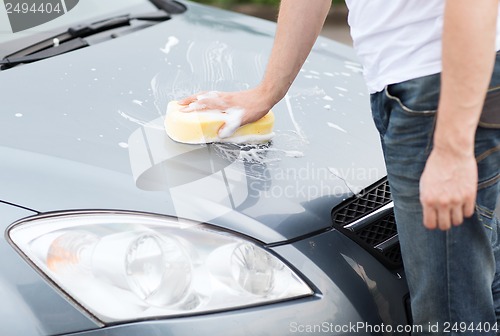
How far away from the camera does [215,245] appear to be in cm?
172

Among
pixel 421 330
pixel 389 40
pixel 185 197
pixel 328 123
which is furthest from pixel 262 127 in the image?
pixel 421 330

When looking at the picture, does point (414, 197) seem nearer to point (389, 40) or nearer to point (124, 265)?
point (389, 40)

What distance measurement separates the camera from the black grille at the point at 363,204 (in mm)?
1933

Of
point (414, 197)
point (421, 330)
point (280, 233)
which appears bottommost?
point (421, 330)

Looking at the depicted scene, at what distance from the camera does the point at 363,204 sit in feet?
6.54

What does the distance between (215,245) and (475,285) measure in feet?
1.97

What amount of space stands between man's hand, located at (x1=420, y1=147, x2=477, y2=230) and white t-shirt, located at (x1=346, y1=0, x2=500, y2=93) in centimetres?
22

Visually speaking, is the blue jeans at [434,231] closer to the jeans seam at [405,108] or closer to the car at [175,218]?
the jeans seam at [405,108]

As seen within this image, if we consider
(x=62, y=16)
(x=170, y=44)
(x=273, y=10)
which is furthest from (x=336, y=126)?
(x=273, y=10)

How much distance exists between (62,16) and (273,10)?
537 centimetres

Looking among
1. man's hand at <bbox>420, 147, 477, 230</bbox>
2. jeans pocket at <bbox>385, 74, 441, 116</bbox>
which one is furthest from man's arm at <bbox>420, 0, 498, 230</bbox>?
jeans pocket at <bbox>385, 74, 441, 116</bbox>

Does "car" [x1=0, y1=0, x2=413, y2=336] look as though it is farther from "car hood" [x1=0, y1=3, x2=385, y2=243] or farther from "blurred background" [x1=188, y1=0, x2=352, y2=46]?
"blurred background" [x1=188, y1=0, x2=352, y2=46]

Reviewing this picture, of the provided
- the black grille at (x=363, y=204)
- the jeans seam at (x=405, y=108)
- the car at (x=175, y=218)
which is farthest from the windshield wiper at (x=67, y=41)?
the jeans seam at (x=405, y=108)

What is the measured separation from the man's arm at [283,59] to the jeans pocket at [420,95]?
0.56 m
